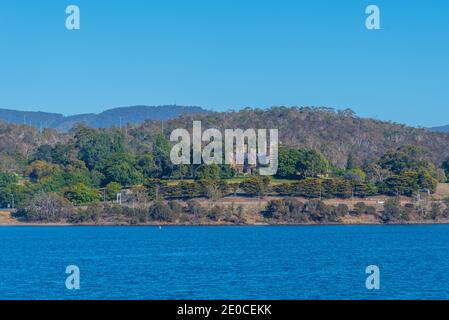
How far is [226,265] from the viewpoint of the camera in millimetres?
59844

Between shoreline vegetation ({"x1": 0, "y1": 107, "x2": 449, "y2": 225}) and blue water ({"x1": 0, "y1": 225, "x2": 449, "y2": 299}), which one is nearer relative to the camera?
blue water ({"x1": 0, "y1": 225, "x2": 449, "y2": 299})

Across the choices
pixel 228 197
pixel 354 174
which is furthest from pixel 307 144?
pixel 228 197

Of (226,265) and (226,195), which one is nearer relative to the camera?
(226,265)

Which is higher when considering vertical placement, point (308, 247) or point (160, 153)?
point (160, 153)

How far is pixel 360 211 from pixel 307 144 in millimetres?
68944

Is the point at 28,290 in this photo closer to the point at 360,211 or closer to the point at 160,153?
the point at 360,211

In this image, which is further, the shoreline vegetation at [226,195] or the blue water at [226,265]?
the shoreline vegetation at [226,195]

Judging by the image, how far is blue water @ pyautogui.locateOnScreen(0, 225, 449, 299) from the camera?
146ft

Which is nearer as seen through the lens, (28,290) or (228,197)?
(28,290)

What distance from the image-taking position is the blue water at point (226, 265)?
4450 centimetres

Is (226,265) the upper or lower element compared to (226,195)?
lower
